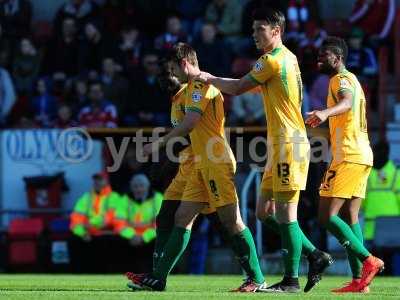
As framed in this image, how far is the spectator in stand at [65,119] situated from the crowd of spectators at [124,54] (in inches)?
0.8

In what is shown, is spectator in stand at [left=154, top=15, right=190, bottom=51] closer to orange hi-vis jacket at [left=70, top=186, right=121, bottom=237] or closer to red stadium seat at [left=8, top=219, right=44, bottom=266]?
orange hi-vis jacket at [left=70, top=186, right=121, bottom=237]

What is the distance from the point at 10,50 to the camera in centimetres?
2006

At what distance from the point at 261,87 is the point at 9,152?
27.1 ft

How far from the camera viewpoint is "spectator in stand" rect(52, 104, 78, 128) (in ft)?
60.1

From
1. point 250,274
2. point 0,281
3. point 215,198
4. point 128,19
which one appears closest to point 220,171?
point 215,198

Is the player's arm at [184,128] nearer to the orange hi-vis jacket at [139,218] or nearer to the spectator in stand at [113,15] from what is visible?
the orange hi-vis jacket at [139,218]

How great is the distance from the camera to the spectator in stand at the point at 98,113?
1800 centimetres

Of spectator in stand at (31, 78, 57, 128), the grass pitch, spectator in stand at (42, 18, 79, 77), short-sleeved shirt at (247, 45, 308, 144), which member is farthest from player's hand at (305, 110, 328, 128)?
spectator in stand at (42, 18, 79, 77)

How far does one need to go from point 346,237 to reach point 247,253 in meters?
0.84

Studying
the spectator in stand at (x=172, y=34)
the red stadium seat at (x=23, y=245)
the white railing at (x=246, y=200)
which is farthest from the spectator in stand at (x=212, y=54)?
the red stadium seat at (x=23, y=245)

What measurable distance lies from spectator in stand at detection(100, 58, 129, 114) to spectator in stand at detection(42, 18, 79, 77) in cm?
80

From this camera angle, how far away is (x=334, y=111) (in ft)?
33.1

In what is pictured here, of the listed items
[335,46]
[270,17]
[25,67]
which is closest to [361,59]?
[25,67]

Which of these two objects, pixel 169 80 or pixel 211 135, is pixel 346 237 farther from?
pixel 169 80
